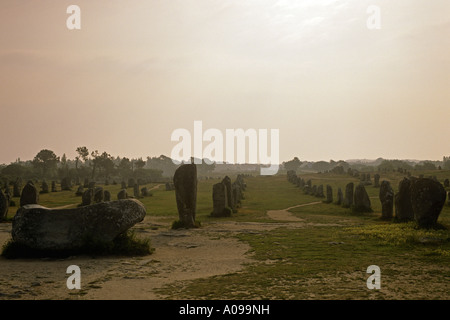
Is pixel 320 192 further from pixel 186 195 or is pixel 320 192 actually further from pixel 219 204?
pixel 186 195

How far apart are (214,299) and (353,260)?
20.9 ft

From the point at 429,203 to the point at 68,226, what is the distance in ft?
55.6

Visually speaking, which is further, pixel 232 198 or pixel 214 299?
pixel 232 198

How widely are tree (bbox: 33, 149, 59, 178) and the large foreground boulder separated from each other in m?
110

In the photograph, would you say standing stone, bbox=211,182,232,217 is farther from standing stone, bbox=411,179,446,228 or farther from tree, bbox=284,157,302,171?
tree, bbox=284,157,302,171

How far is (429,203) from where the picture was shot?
2053 centimetres

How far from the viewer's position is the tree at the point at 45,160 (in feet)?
389

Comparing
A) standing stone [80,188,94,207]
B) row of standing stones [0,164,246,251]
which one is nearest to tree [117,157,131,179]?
standing stone [80,188,94,207]

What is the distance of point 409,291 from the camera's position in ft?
32.3

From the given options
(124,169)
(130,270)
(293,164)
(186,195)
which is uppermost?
(293,164)

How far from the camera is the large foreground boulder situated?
49.5 feet

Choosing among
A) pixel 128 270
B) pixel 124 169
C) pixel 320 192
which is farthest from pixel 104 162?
pixel 128 270
